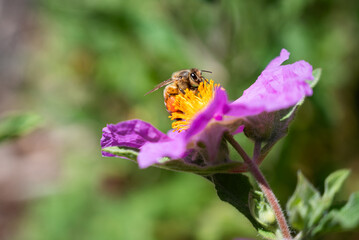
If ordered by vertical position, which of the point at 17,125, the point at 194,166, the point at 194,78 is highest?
the point at 17,125

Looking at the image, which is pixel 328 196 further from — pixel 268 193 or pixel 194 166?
pixel 194 166

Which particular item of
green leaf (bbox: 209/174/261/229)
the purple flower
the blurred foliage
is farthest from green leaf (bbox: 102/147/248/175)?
the blurred foliage

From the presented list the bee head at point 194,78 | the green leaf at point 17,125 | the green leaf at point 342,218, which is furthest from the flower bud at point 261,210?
the green leaf at point 17,125

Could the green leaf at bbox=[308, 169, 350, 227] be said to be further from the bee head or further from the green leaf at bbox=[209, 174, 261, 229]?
the bee head

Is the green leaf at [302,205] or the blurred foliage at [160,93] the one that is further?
the blurred foliage at [160,93]

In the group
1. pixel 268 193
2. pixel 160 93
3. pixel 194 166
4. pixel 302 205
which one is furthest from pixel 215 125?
pixel 160 93

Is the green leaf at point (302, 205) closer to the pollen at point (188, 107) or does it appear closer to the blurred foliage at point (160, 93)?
the pollen at point (188, 107)

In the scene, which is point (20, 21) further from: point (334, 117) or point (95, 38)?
point (334, 117)
